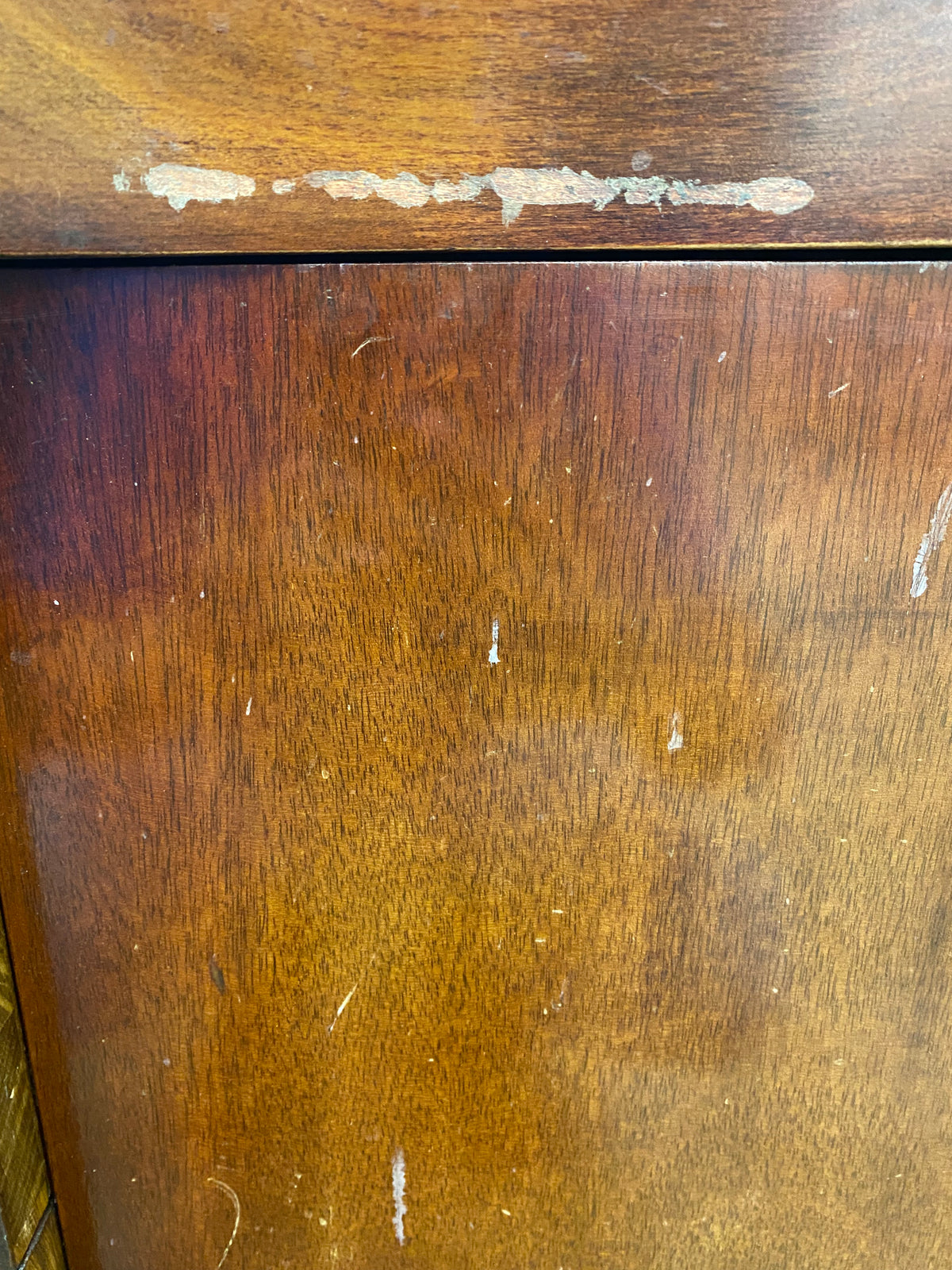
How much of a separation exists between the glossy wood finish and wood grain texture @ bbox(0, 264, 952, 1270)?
0.01 metres

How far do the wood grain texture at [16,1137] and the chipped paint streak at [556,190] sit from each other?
0.44 meters

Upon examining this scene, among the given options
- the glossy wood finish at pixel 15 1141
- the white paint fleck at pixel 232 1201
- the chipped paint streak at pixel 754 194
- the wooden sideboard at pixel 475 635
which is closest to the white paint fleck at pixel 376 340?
the wooden sideboard at pixel 475 635

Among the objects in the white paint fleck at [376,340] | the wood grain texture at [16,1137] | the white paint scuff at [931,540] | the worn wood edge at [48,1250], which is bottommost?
the worn wood edge at [48,1250]

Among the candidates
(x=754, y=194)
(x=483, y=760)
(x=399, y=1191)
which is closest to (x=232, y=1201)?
(x=399, y=1191)

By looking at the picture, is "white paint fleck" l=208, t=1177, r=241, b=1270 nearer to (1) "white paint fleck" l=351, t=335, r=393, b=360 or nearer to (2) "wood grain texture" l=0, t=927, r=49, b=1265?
(2) "wood grain texture" l=0, t=927, r=49, b=1265

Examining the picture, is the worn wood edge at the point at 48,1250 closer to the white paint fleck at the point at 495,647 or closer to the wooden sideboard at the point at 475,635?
the wooden sideboard at the point at 475,635

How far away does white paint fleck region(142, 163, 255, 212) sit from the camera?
1.14 ft

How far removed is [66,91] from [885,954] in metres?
0.57

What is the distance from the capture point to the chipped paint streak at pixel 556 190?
13.4 inches

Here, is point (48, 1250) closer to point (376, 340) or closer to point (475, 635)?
point (475, 635)

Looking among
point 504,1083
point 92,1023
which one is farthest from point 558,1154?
point 92,1023

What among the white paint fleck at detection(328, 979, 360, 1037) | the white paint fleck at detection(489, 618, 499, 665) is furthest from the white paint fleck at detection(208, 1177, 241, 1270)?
the white paint fleck at detection(489, 618, 499, 665)

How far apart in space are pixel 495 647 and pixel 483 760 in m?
0.06

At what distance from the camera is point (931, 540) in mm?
386
